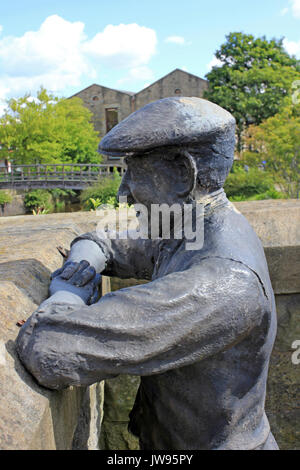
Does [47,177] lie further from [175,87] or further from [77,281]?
[77,281]

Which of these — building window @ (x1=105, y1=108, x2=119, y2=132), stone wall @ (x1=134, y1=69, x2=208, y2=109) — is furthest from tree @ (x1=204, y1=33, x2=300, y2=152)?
building window @ (x1=105, y1=108, x2=119, y2=132)

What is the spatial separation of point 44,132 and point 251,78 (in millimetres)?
11320

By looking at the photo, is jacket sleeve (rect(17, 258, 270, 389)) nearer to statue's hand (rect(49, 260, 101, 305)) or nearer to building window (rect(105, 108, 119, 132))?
statue's hand (rect(49, 260, 101, 305))

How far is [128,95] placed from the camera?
33.7 m

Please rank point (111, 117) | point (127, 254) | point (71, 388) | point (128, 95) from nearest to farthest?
point (71, 388)
point (127, 254)
point (128, 95)
point (111, 117)

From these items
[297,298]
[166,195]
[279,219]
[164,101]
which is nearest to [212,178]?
[166,195]

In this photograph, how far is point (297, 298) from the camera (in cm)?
262

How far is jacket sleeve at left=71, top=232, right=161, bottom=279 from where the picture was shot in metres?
1.93

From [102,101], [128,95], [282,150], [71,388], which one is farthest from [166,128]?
[102,101]

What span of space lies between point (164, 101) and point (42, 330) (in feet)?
2.31

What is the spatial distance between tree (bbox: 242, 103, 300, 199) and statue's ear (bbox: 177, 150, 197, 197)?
14868 millimetres

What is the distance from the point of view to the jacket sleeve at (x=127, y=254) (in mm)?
1935

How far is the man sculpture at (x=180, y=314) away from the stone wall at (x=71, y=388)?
0.25 feet
